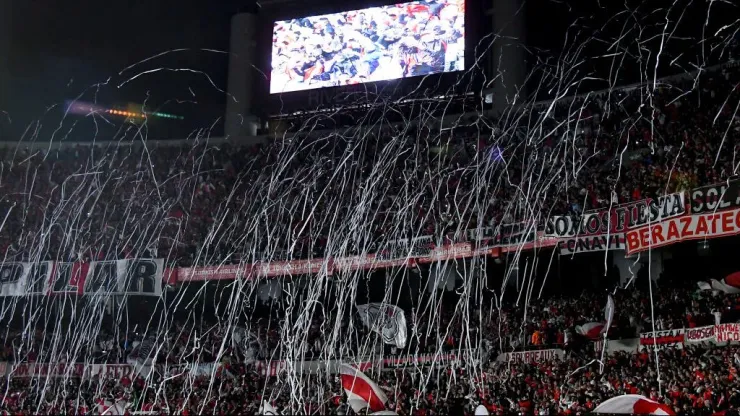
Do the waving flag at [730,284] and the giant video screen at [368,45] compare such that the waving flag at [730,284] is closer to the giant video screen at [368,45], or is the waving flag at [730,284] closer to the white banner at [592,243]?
the white banner at [592,243]

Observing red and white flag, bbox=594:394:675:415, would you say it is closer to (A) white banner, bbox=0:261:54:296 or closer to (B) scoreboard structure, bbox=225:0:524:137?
(B) scoreboard structure, bbox=225:0:524:137

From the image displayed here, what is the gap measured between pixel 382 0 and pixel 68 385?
14202 mm

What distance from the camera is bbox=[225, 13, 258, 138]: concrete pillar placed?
29609 mm

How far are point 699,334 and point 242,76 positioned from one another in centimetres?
1836

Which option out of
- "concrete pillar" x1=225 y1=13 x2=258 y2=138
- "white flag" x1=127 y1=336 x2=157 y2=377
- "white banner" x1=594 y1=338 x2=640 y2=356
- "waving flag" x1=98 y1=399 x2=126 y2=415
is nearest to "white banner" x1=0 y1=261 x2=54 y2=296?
"white flag" x1=127 y1=336 x2=157 y2=377

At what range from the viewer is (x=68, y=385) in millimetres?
22484

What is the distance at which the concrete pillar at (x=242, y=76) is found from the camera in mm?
29609

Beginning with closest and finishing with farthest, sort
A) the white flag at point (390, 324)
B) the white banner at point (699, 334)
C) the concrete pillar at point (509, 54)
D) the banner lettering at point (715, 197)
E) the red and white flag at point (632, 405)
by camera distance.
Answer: the red and white flag at point (632, 405) < the white banner at point (699, 334) < the banner lettering at point (715, 197) < the white flag at point (390, 324) < the concrete pillar at point (509, 54)

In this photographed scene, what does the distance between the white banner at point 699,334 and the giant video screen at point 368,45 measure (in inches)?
459

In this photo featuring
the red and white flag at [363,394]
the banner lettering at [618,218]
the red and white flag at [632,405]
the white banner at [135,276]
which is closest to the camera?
the red and white flag at [632,405]

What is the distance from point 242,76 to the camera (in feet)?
97.5

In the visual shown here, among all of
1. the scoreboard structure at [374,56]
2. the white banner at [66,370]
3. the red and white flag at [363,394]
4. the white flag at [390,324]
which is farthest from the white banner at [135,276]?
the red and white flag at [363,394]

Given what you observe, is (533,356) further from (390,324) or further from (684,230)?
(390,324)

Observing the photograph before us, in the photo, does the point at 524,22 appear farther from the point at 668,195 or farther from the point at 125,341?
the point at 125,341
